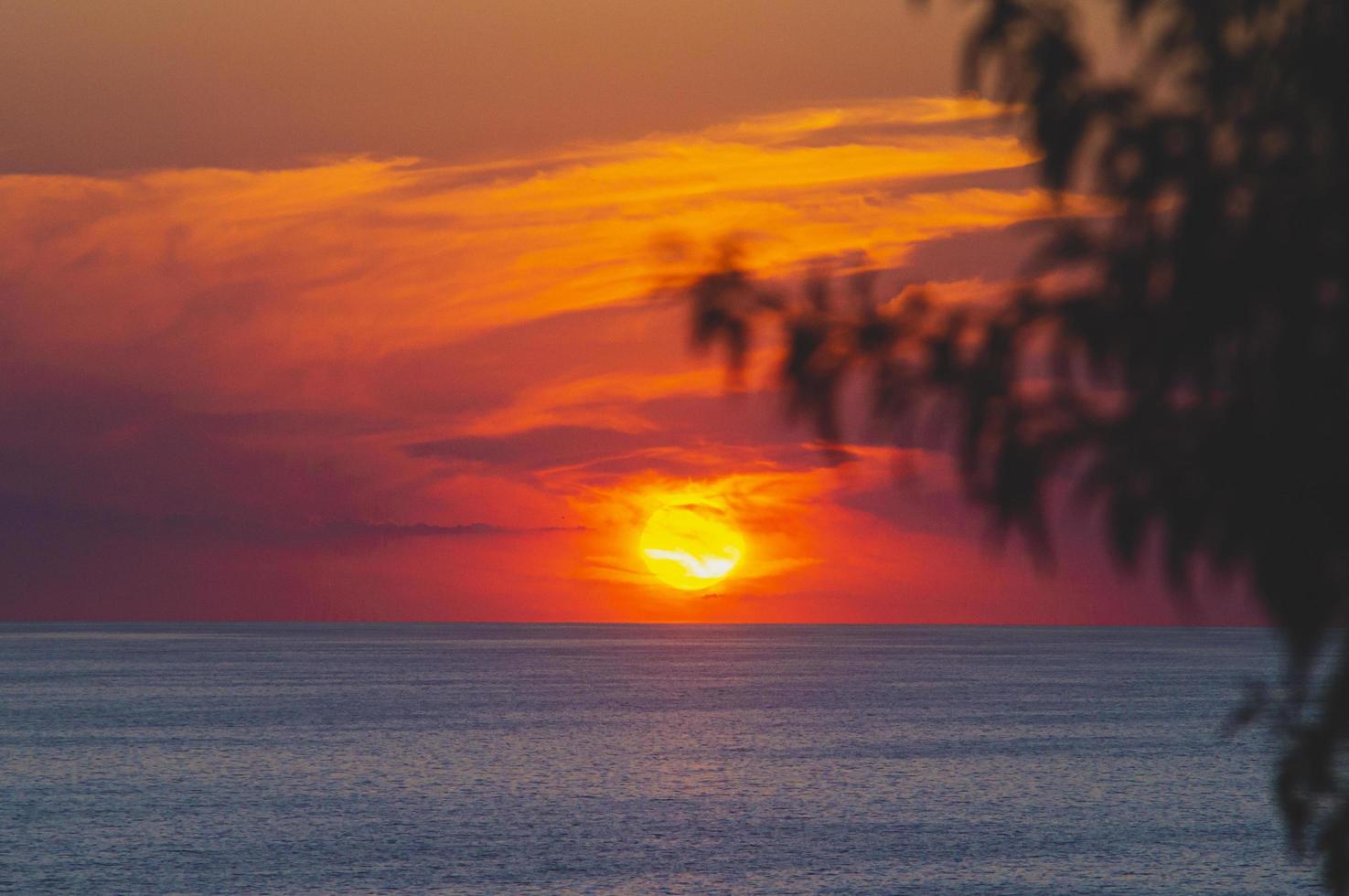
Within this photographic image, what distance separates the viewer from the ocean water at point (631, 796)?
1485 inches

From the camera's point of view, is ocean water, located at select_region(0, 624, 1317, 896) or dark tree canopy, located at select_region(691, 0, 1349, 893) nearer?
dark tree canopy, located at select_region(691, 0, 1349, 893)

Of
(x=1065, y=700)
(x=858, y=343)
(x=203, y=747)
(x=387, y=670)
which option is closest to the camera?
(x=858, y=343)

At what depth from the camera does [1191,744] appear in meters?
75.4

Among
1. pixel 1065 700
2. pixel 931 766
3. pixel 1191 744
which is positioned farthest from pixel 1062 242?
pixel 1065 700

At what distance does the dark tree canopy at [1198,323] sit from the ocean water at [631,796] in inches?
1248

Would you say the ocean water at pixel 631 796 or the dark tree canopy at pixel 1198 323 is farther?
the ocean water at pixel 631 796

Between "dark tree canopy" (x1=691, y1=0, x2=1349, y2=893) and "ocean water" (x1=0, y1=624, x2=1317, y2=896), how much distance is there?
31.7m

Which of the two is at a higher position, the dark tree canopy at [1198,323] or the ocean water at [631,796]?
the dark tree canopy at [1198,323]

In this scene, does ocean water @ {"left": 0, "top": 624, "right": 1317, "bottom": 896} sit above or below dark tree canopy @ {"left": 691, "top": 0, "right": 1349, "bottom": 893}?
below

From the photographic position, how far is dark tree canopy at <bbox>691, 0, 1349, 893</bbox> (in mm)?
4582

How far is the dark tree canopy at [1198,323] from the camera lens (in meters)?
4.58

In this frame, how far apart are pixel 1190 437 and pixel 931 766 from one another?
→ 192 feet

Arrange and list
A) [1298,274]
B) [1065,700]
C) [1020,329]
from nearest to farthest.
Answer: [1298,274], [1020,329], [1065,700]

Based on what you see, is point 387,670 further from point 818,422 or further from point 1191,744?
point 818,422
